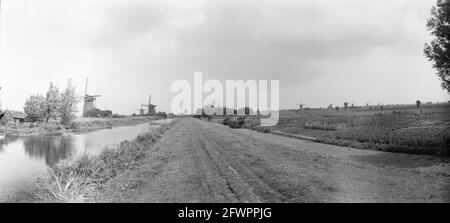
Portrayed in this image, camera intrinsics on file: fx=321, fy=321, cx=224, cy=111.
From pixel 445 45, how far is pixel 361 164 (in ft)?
31.3

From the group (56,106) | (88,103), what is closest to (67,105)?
(56,106)

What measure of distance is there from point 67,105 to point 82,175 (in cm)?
6109

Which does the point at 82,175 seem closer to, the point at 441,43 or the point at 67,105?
the point at 441,43

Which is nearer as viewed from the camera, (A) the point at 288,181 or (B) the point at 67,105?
(A) the point at 288,181

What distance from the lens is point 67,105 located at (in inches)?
2790

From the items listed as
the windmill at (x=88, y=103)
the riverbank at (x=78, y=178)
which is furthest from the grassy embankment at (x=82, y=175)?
the windmill at (x=88, y=103)

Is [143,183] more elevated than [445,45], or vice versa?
[445,45]

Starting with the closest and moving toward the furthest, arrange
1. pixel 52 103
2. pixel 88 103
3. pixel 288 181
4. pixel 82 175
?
pixel 288 181
pixel 82 175
pixel 52 103
pixel 88 103

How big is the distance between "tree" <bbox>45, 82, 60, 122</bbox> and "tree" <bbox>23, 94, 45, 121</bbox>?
1079 millimetres

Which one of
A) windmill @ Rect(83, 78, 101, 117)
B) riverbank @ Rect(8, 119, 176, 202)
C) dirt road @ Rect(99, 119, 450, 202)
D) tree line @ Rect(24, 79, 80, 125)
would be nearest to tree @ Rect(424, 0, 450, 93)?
dirt road @ Rect(99, 119, 450, 202)

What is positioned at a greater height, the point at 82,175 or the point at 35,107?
the point at 35,107
